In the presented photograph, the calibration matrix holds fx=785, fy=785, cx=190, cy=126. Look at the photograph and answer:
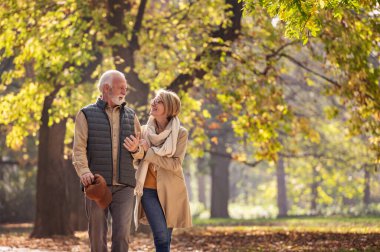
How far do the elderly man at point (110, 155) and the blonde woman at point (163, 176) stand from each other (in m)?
0.12

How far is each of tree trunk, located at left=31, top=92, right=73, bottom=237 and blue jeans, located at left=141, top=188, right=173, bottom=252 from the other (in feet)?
37.9

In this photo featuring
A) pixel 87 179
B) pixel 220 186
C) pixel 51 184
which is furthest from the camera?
pixel 220 186

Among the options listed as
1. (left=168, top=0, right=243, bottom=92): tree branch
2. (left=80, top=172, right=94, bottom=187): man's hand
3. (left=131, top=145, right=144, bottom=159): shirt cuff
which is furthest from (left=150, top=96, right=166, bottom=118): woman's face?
(left=168, top=0, right=243, bottom=92): tree branch

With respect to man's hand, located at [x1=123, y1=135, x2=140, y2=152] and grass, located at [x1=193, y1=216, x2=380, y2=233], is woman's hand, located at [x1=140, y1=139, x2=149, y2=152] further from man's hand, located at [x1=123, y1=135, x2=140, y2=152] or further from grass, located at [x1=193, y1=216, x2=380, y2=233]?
grass, located at [x1=193, y1=216, x2=380, y2=233]

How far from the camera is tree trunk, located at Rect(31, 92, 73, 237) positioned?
19.0 m

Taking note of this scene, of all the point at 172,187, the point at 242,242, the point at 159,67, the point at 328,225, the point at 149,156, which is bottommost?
the point at 242,242

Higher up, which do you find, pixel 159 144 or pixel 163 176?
pixel 159 144

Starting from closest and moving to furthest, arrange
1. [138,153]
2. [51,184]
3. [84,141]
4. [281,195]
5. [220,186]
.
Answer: [84,141], [138,153], [51,184], [220,186], [281,195]

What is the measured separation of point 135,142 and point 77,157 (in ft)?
1.91

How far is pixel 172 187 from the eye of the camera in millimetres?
7734

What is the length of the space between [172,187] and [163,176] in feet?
0.46

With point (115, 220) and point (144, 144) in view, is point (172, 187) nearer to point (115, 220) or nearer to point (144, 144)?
point (144, 144)

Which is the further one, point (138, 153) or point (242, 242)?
point (242, 242)

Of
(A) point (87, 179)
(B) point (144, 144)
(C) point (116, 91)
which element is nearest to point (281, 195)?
(B) point (144, 144)
